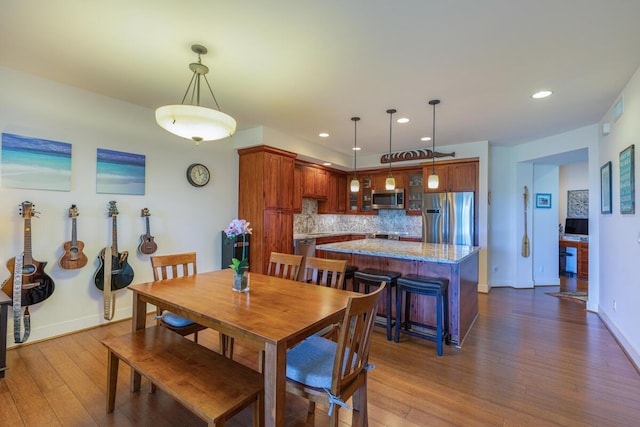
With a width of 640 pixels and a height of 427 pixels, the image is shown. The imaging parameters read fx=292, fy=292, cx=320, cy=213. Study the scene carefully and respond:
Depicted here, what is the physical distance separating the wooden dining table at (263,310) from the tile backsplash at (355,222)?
12.2ft

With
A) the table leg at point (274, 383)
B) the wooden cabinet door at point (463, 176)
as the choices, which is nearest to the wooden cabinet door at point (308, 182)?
the wooden cabinet door at point (463, 176)

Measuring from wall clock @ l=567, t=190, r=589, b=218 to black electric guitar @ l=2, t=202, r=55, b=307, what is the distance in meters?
9.20

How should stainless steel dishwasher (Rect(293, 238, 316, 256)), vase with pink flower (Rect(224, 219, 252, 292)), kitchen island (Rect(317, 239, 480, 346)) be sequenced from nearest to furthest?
vase with pink flower (Rect(224, 219, 252, 292)) < kitchen island (Rect(317, 239, 480, 346)) < stainless steel dishwasher (Rect(293, 238, 316, 256))

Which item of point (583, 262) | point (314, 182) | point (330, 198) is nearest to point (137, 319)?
point (314, 182)

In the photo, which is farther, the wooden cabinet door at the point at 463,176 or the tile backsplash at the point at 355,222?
the tile backsplash at the point at 355,222

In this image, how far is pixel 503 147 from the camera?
17.5ft

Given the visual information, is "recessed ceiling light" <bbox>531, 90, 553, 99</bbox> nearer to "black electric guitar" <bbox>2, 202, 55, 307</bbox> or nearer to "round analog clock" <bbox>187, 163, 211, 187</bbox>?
"round analog clock" <bbox>187, 163, 211, 187</bbox>

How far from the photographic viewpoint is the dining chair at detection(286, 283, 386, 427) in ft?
4.49

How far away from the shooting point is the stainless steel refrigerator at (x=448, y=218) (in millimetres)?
5020

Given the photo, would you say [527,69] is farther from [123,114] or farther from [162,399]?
[123,114]

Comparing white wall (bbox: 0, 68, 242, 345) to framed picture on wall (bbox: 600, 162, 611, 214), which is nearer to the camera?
white wall (bbox: 0, 68, 242, 345)

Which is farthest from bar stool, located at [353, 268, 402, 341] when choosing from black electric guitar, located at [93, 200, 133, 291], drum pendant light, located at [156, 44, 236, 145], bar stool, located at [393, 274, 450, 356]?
black electric guitar, located at [93, 200, 133, 291]

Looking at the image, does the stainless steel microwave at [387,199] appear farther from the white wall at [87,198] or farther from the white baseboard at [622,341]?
the white wall at [87,198]

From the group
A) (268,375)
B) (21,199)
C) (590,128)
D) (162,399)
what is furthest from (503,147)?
(21,199)
